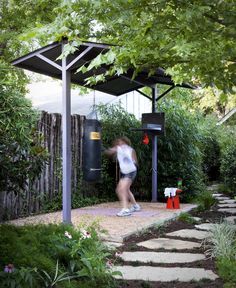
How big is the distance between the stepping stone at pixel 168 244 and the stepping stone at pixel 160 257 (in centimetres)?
38

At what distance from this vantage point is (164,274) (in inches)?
179

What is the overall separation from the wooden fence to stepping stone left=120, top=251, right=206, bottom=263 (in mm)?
3162

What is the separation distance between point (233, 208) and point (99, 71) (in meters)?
4.12

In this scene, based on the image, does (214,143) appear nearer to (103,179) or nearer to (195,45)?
(103,179)

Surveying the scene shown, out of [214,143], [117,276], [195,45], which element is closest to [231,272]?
[117,276]

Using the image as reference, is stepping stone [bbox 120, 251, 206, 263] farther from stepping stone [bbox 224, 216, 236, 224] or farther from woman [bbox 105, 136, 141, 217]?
woman [bbox 105, 136, 141, 217]

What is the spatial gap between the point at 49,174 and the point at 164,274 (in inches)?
195

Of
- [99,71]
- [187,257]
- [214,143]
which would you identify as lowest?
[187,257]

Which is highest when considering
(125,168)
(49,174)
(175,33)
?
(175,33)

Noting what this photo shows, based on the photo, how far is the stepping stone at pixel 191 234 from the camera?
6574mm

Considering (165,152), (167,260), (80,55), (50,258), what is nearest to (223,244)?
(167,260)

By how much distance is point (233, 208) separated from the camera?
9898mm

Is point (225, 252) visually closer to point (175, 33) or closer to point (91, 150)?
point (175, 33)

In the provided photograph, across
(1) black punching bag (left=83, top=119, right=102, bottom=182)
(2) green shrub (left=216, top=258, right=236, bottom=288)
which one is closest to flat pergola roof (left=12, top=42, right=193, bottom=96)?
(1) black punching bag (left=83, top=119, right=102, bottom=182)
